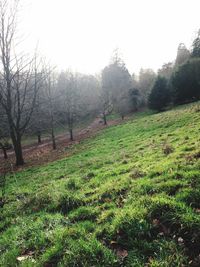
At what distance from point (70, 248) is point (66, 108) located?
3115 cm

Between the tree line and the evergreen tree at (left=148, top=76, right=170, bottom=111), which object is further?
the evergreen tree at (left=148, top=76, right=170, bottom=111)

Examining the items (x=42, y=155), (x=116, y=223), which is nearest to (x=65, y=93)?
(x=42, y=155)

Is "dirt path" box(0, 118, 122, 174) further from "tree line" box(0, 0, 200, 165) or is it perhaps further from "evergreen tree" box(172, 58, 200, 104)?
"evergreen tree" box(172, 58, 200, 104)

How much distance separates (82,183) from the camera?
8.98 metres

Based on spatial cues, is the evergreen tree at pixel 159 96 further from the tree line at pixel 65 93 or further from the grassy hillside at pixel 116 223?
the grassy hillside at pixel 116 223

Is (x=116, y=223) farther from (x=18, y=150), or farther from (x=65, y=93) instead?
(x=65, y=93)

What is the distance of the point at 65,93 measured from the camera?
35594 millimetres

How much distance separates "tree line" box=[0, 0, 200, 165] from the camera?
64.2ft

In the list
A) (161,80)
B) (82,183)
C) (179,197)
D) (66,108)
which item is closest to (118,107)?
(161,80)

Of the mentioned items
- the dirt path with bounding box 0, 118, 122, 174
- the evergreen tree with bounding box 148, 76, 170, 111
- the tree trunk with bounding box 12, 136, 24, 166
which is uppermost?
the evergreen tree with bounding box 148, 76, 170, 111

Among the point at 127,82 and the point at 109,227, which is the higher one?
the point at 127,82

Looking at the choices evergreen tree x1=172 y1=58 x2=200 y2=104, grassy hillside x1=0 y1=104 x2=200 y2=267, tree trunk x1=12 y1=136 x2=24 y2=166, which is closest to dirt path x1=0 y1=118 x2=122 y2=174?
tree trunk x1=12 y1=136 x2=24 y2=166

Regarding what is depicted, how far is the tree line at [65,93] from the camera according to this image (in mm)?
19578

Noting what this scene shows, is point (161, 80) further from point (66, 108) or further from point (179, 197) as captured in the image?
point (179, 197)
